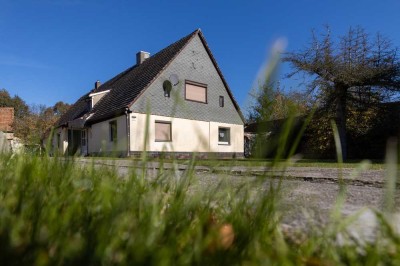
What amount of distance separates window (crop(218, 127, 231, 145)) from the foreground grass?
20062 millimetres

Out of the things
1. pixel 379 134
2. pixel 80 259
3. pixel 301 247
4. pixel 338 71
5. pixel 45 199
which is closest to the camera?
pixel 80 259

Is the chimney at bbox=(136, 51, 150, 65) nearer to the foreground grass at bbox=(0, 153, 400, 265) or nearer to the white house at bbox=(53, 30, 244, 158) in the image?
the white house at bbox=(53, 30, 244, 158)

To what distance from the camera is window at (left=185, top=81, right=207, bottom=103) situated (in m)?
19.3

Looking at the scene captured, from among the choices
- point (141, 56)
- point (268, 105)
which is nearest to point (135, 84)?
point (141, 56)

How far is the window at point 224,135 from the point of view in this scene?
2101 cm

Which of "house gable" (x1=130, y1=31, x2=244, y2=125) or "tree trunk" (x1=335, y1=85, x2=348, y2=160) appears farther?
"house gable" (x1=130, y1=31, x2=244, y2=125)

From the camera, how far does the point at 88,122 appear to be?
787 inches

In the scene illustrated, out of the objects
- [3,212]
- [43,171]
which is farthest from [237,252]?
[43,171]

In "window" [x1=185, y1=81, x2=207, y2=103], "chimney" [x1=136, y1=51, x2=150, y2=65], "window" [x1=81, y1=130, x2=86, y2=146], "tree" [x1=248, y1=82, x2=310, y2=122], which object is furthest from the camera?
"chimney" [x1=136, y1=51, x2=150, y2=65]

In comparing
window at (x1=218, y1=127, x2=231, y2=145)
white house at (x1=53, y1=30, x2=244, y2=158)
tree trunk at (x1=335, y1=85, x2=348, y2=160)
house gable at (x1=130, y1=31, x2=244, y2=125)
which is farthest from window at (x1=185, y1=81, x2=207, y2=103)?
tree trunk at (x1=335, y1=85, x2=348, y2=160)

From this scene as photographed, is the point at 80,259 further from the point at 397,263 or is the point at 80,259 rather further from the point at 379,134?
the point at 379,134

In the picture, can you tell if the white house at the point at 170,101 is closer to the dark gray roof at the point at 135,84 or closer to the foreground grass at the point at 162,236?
the dark gray roof at the point at 135,84

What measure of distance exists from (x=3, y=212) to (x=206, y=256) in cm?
48

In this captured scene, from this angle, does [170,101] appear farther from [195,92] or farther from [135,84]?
[135,84]
